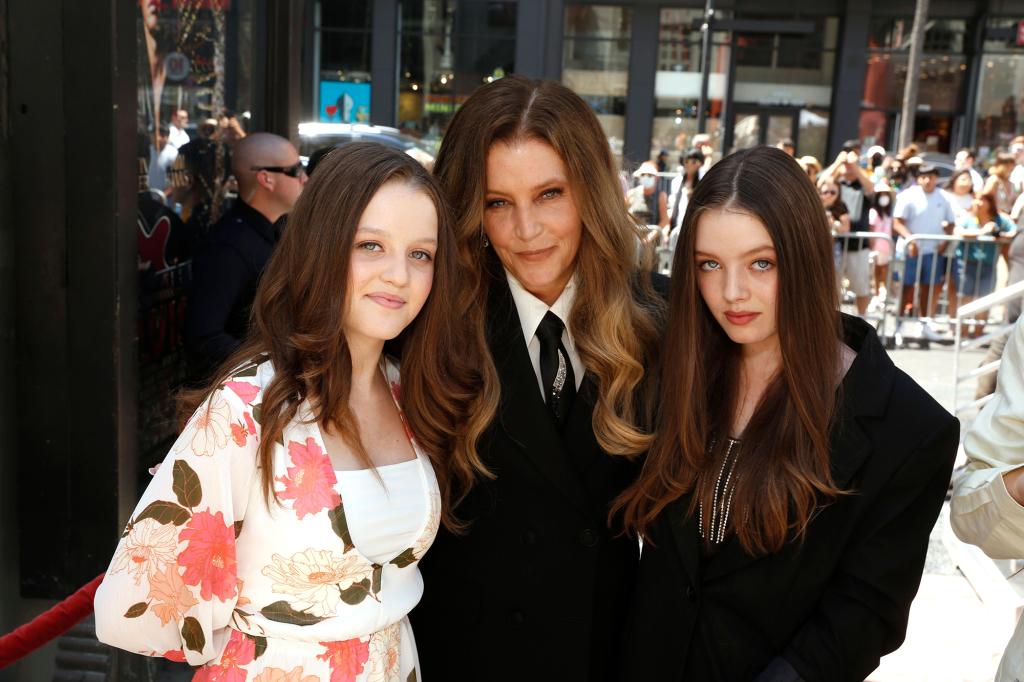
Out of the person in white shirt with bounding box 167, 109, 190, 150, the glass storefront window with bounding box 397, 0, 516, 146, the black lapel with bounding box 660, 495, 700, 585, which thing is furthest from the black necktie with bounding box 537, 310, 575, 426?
the glass storefront window with bounding box 397, 0, 516, 146

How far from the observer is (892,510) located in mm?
2193

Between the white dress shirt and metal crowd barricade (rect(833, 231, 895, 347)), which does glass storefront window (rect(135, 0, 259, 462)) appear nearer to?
the white dress shirt

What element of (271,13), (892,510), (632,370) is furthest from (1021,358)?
(271,13)

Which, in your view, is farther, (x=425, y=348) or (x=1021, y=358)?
(x=425, y=348)

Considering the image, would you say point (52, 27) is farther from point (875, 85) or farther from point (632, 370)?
point (875, 85)

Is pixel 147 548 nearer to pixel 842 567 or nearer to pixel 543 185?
pixel 543 185

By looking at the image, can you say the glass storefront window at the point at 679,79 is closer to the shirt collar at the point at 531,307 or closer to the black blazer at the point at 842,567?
the shirt collar at the point at 531,307

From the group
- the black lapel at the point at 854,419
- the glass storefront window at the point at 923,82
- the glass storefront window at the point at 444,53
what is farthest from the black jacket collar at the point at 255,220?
the glass storefront window at the point at 923,82

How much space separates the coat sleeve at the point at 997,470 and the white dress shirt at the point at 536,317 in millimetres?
973

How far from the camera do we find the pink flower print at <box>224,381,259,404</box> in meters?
2.00

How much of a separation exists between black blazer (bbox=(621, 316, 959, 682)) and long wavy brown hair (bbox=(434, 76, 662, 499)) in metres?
0.38

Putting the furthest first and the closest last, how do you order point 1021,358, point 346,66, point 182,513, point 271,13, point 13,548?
point 346,66 < point 271,13 < point 13,548 < point 1021,358 < point 182,513

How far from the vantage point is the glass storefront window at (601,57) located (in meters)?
24.4

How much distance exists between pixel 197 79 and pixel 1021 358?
333 cm
